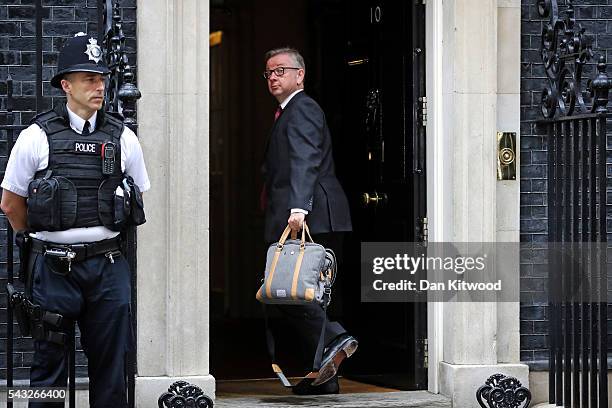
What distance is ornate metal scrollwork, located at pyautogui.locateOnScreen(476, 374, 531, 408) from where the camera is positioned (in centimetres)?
775

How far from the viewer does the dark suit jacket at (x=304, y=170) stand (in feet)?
25.7

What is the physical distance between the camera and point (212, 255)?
13203 mm

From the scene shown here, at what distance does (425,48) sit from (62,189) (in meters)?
3.11

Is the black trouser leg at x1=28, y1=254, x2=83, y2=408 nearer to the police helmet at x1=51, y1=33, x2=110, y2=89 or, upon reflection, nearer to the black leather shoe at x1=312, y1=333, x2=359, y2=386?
the police helmet at x1=51, y1=33, x2=110, y2=89

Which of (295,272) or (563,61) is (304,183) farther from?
(563,61)

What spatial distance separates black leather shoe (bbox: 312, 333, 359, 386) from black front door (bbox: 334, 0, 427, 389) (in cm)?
61

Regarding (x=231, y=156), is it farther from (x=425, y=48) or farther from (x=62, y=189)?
(x=62, y=189)

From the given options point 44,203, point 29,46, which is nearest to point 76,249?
point 44,203

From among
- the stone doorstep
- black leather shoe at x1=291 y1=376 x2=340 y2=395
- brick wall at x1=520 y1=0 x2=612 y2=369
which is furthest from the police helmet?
brick wall at x1=520 y1=0 x2=612 y2=369

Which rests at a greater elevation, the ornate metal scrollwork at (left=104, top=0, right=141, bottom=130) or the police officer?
the ornate metal scrollwork at (left=104, top=0, right=141, bottom=130)

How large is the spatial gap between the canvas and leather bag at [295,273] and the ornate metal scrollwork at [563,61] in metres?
1.51

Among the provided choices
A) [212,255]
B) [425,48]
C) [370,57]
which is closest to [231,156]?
[212,255]

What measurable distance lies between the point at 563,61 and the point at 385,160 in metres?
1.80

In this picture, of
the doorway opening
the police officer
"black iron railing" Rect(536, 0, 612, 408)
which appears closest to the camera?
the police officer
